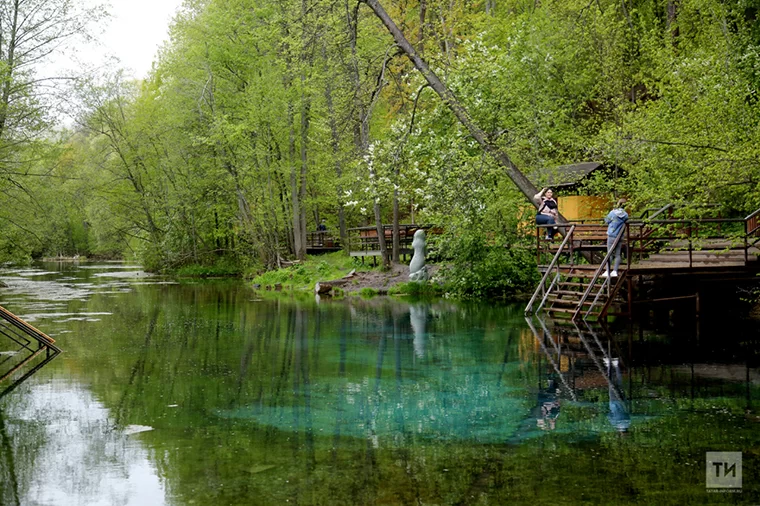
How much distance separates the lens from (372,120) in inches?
1467

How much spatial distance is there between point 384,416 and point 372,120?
2840cm

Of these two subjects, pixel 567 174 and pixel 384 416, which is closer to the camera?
pixel 384 416

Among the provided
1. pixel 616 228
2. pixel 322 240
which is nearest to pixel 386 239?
pixel 322 240

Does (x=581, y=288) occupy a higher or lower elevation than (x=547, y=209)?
lower

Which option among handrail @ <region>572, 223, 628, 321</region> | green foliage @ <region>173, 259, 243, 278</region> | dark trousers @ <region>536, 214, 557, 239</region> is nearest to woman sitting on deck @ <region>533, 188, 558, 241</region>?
dark trousers @ <region>536, 214, 557, 239</region>

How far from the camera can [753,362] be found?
13.9 meters

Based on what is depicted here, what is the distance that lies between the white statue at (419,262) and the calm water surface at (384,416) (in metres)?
10.8

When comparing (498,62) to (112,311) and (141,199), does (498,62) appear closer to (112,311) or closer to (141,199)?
(112,311)

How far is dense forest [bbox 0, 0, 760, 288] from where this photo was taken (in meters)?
21.2

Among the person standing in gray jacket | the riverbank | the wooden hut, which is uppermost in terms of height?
the wooden hut

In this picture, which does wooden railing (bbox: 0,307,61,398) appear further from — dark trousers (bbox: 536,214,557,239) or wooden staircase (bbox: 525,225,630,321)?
dark trousers (bbox: 536,214,557,239)

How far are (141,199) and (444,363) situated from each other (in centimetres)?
3835

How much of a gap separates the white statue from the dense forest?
1.97 metres

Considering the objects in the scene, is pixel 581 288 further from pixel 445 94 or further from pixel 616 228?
pixel 445 94
